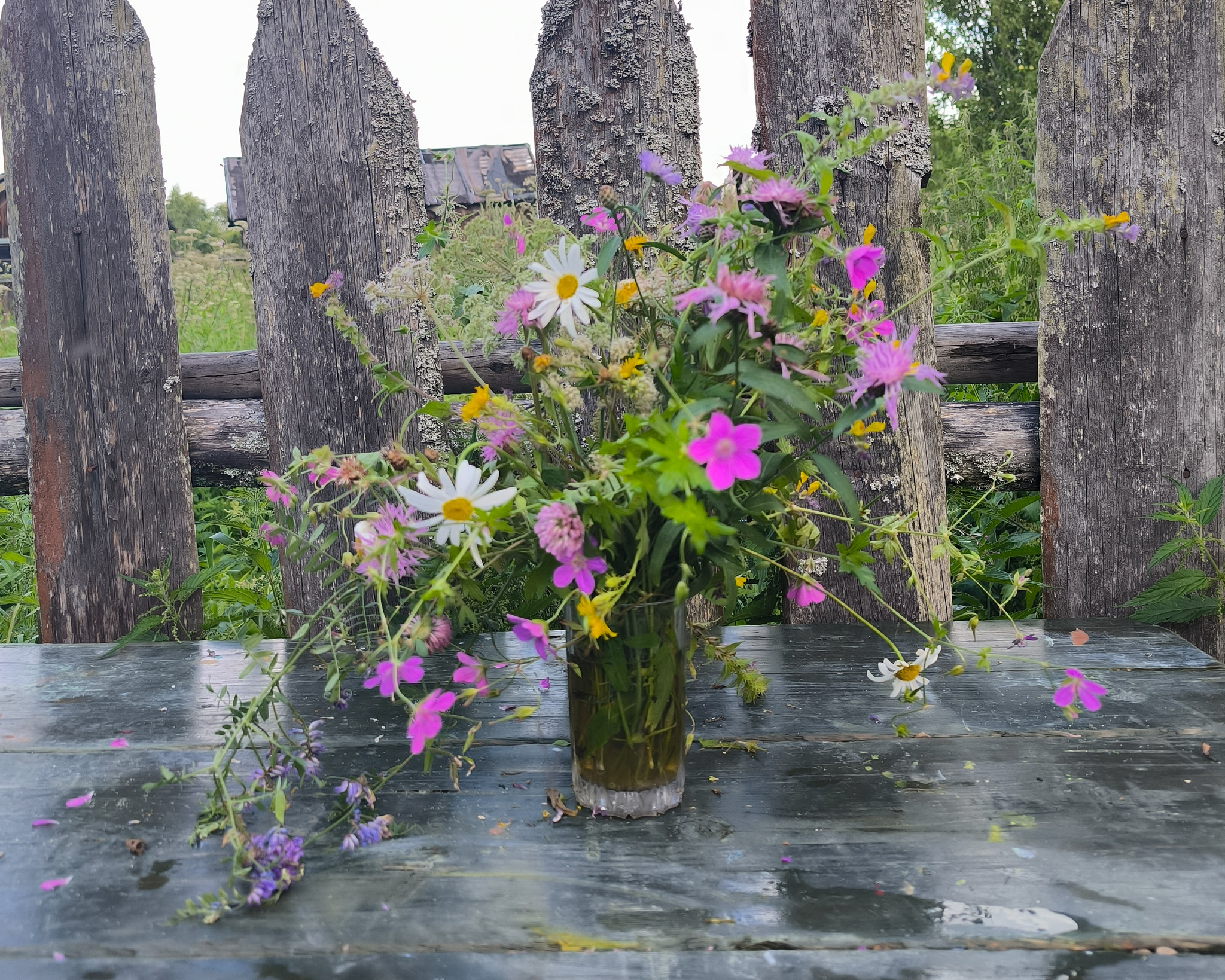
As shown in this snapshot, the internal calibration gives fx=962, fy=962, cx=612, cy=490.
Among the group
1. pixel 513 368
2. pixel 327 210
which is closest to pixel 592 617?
pixel 513 368

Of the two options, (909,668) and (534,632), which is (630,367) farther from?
(909,668)

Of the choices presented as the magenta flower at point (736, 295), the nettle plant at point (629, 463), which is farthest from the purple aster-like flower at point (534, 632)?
the magenta flower at point (736, 295)

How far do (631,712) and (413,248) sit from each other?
1.05 meters

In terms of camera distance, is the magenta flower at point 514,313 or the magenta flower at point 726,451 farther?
the magenta flower at point 514,313

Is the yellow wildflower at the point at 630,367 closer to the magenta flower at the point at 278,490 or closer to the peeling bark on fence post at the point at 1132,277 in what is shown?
the magenta flower at the point at 278,490

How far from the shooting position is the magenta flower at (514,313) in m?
0.84

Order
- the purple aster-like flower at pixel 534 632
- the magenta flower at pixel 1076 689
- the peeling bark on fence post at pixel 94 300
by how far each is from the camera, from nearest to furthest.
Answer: the purple aster-like flower at pixel 534 632, the magenta flower at pixel 1076 689, the peeling bark on fence post at pixel 94 300

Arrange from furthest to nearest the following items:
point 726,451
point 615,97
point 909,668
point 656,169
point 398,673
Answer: point 615,97 < point 909,668 < point 656,169 < point 398,673 < point 726,451

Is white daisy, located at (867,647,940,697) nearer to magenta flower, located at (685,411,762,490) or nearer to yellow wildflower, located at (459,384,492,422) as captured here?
magenta flower, located at (685,411,762,490)

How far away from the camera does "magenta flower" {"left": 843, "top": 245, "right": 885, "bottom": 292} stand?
0.84m

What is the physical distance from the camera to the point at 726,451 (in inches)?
26.9

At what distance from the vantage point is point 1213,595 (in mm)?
1670

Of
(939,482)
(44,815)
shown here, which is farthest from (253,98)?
(939,482)

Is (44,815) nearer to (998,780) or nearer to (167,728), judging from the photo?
(167,728)
